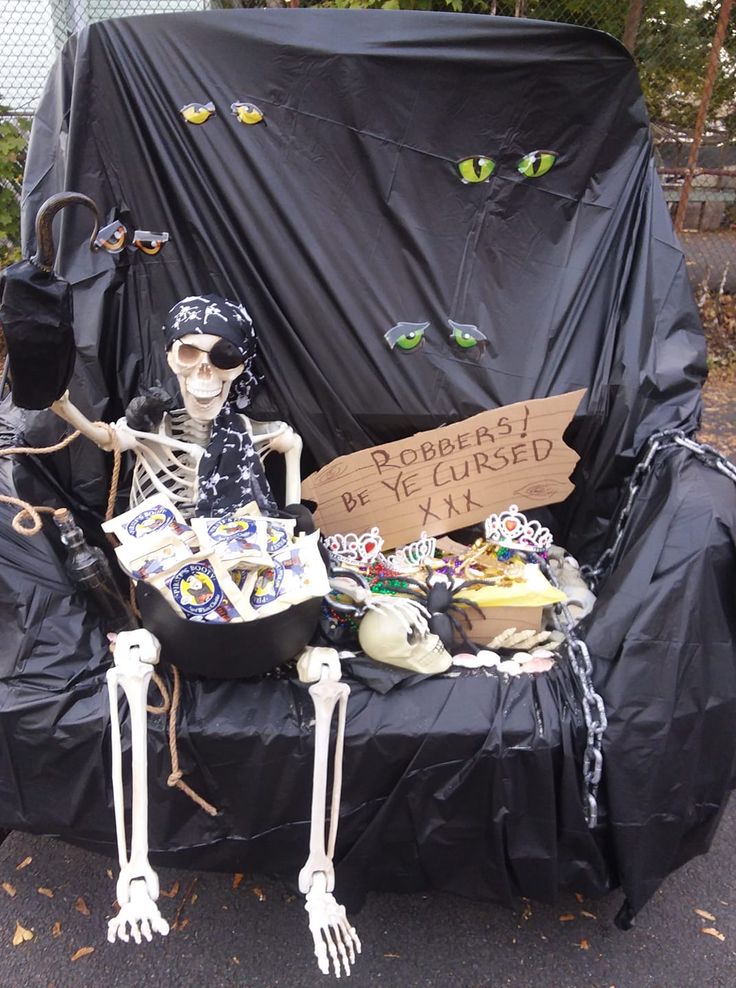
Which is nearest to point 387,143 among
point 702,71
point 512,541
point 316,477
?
point 316,477

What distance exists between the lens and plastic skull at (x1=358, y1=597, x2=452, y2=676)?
167cm

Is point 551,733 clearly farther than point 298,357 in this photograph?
No

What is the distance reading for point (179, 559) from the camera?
1521 mm

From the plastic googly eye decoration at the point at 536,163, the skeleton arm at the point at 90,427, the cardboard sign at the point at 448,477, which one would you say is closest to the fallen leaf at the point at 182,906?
the cardboard sign at the point at 448,477

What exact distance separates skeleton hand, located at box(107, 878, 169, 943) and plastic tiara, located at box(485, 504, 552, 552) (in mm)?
1176

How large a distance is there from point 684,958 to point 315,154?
7.27 feet

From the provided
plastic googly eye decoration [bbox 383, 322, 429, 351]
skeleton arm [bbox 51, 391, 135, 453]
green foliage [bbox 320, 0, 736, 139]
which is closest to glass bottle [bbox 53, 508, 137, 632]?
skeleton arm [bbox 51, 391, 135, 453]

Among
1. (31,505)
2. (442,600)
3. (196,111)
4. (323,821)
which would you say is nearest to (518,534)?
(442,600)

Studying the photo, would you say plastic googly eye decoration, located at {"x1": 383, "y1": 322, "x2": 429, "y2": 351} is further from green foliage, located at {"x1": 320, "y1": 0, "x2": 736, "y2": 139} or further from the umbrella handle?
green foliage, located at {"x1": 320, "y1": 0, "x2": 736, "y2": 139}

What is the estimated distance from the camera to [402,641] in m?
1.67

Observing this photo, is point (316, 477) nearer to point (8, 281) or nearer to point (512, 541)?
point (512, 541)

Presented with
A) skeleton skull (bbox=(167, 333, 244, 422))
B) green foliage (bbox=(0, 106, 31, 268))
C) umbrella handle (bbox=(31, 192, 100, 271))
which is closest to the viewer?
umbrella handle (bbox=(31, 192, 100, 271))

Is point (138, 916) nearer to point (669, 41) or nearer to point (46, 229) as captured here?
point (46, 229)

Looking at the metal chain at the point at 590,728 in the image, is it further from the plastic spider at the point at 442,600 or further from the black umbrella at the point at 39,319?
the black umbrella at the point at 39,319
